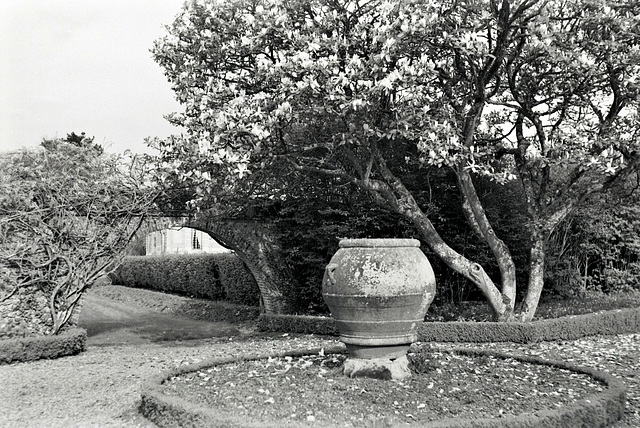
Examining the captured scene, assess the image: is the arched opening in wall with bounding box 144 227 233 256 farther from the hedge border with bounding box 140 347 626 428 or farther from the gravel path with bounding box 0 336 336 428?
the hedge border with bounding box 140 347 626 428

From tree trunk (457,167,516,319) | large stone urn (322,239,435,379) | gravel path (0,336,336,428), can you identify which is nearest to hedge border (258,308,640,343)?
A: tree trunk (457,167,516,319)

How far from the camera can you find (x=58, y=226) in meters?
13.5

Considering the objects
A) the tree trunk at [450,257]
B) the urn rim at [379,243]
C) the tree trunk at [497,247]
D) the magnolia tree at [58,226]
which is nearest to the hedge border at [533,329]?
the tree trunk at [450,257]

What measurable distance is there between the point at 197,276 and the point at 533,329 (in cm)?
1382

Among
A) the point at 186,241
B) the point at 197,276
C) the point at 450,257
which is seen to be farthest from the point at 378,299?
the point at 186,241

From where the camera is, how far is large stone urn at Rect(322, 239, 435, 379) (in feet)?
26.2

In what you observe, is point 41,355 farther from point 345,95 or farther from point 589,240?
point 589,240

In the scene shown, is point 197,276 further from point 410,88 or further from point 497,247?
point 410,88

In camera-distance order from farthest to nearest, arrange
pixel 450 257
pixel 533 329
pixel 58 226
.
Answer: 1. pixel 450 257
2. pixel 58 226
3. pixel 533 329

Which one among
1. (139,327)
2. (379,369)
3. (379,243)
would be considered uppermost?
(379,243)

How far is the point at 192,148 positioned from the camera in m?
11.8

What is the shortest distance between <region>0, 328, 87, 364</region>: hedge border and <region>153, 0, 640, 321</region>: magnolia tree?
12.7ft

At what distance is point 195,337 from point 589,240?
12.2 metres

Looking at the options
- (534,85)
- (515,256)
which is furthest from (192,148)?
(515,256)
